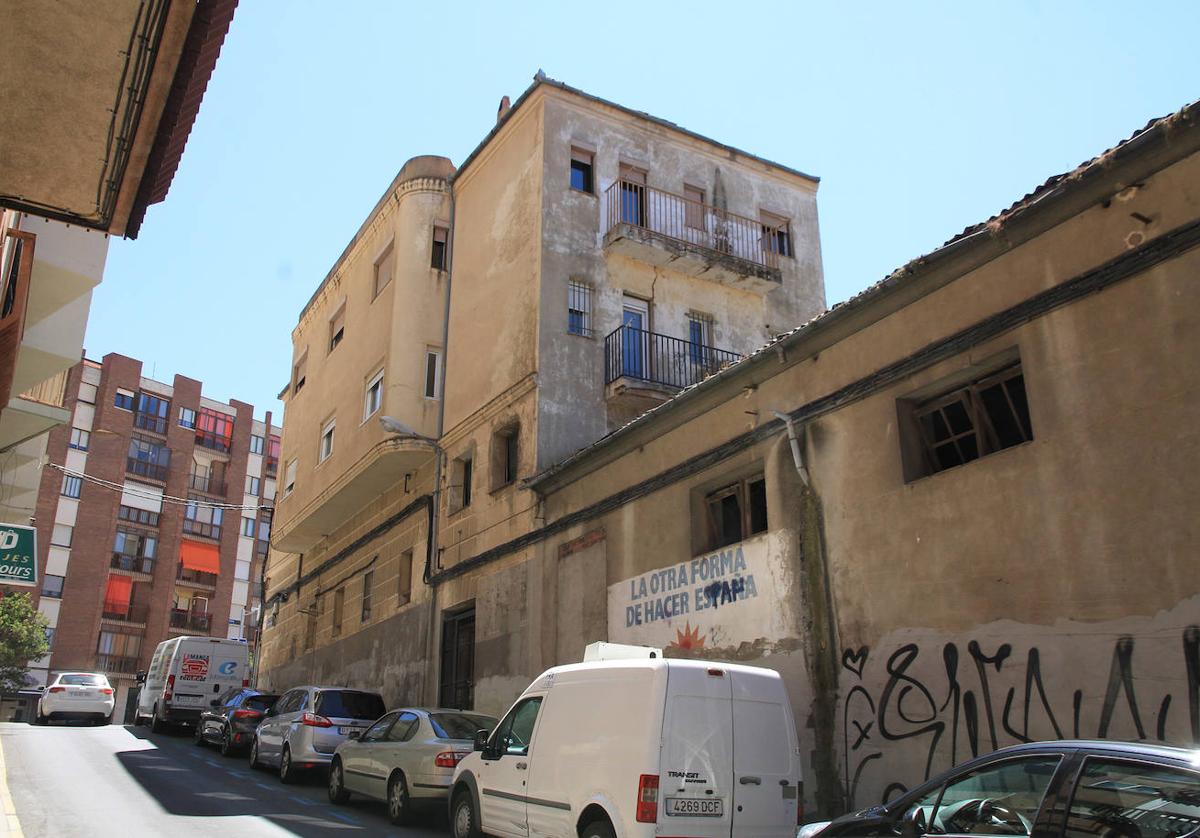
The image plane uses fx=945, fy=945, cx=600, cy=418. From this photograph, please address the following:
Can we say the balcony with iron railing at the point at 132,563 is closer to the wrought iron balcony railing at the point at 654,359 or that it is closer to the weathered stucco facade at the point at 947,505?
the wrought iron balcony railing at the point at 654,359

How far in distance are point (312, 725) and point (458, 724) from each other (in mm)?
3806

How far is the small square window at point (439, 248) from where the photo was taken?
21344 millimetres

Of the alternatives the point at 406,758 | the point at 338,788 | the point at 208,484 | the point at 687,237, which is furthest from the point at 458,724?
the point at 208,484

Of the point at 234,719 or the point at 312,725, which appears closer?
the point at 312,725

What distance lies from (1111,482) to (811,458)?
3575mm

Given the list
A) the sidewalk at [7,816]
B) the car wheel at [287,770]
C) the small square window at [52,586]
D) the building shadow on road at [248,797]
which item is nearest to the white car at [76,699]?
the building shadow on road at [248,797]

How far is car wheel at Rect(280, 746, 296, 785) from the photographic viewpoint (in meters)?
14.4

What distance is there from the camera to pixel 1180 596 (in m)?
7.15

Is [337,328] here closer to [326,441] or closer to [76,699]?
[326,441]

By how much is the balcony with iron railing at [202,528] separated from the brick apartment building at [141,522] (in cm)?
7

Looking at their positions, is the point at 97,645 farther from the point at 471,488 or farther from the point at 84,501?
the point at 471,488

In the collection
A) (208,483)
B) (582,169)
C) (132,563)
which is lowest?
(132,563)

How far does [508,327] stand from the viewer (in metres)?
18.1

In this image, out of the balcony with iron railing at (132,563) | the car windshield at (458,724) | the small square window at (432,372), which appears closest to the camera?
the car windshield at (458,724)
